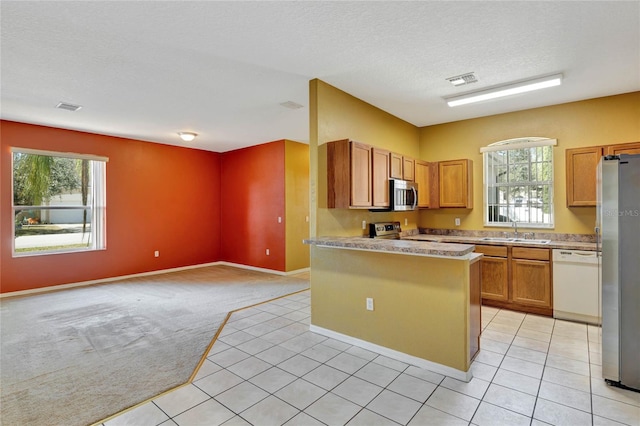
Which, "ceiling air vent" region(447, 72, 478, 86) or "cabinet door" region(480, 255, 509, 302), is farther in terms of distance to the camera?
"cabinet door" region(480, 255, 509, 302)

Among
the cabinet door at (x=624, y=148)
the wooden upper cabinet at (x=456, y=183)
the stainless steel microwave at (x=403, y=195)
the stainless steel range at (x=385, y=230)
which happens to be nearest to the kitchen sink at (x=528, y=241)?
the wooden upper cabinet at (x=456, y=183)

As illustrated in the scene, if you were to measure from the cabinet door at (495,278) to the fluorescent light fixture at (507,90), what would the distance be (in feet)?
6.71

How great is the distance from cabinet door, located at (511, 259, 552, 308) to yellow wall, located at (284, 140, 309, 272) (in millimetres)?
4030

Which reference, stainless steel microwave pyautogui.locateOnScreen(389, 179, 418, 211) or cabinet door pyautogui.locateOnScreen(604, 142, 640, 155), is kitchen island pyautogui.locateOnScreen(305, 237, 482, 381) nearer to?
stainless steel microwave pyautogui.locateOnScreen(389, 179, 418, 211)

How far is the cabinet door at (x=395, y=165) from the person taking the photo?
4184mm

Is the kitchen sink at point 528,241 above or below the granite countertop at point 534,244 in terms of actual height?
above

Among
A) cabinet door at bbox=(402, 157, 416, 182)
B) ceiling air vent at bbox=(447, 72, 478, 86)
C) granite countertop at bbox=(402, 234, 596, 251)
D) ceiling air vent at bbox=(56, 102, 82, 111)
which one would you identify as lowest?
granite countertop at bbox=(402, 234, 596, 251)

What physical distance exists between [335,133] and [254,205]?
3.97 m

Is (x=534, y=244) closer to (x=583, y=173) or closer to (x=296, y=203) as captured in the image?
(x=583, y=173)

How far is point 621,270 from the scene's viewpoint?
2488 millimetres

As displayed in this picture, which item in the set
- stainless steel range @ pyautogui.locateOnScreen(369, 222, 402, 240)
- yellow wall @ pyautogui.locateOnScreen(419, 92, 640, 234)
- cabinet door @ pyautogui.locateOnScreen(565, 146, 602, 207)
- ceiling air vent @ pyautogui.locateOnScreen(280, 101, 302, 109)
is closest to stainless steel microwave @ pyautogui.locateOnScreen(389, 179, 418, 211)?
stainless steel range @ pyautogui.locateOnScreen(369, 222, 402, 240)

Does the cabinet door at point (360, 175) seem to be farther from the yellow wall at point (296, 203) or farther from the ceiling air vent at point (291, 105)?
the yellow wall at point (296, 203)

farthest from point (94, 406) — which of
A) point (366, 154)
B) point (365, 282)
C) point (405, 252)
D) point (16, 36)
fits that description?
point (366, 154)

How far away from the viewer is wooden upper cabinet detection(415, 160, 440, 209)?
511 cm
